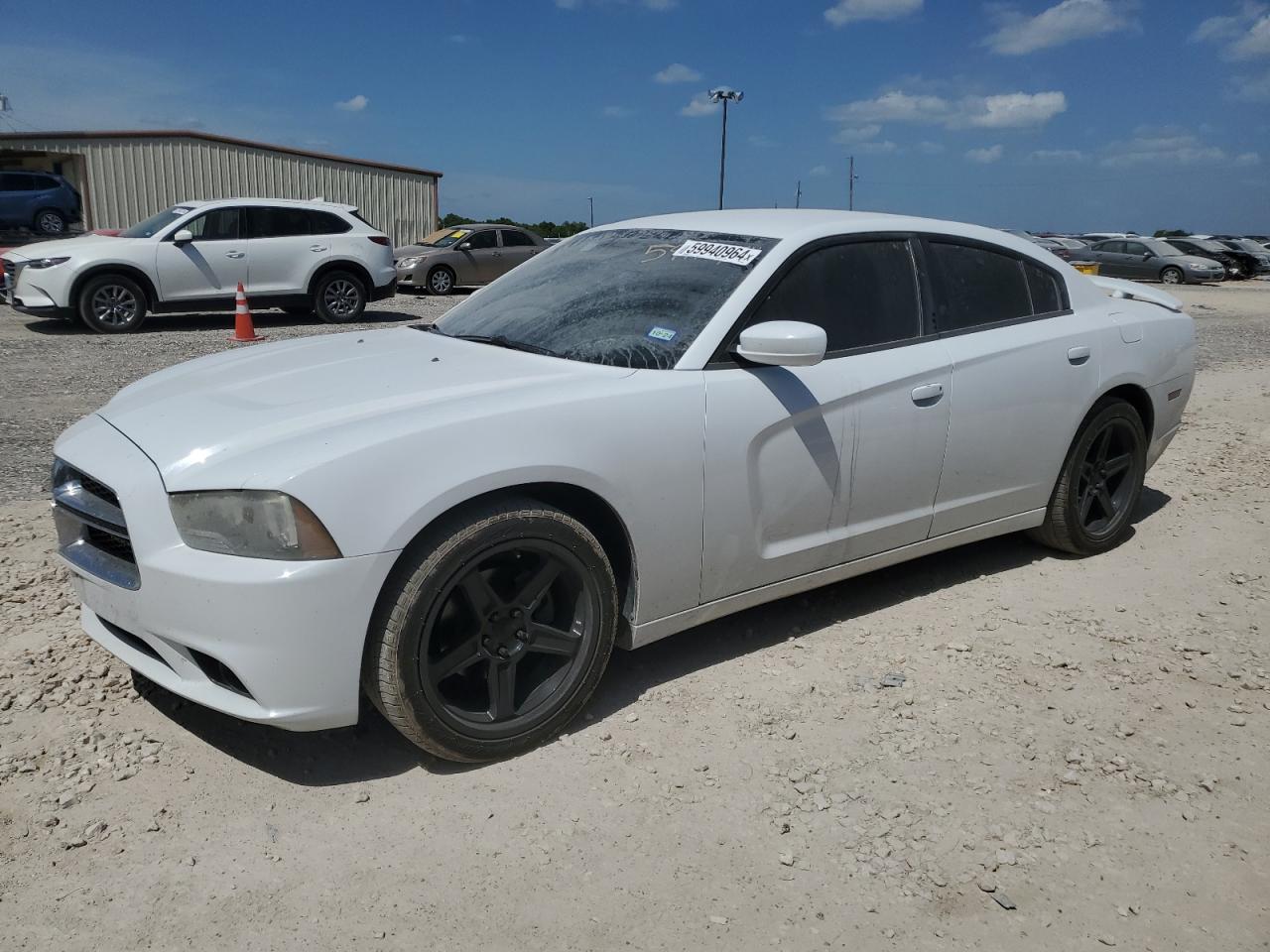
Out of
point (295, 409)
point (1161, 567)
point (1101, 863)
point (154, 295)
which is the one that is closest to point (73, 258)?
point (154, 295)

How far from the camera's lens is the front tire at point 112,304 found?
1237cm

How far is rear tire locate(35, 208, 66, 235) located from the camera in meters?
26.9

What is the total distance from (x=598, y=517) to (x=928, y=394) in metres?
1.45

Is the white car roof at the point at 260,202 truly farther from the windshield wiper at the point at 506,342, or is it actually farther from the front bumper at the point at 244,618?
the front bumper at the point at 244,618

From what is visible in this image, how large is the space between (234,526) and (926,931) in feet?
6.49

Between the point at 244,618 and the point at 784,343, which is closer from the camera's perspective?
the point at 244,618

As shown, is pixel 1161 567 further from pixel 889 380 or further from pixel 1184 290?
pixel 1184 290

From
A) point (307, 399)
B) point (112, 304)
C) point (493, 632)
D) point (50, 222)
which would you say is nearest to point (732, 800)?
point (493, 632)

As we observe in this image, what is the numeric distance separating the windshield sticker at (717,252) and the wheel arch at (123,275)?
1068 centimetres

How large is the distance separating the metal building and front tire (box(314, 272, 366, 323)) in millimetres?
12925

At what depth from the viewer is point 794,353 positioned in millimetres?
3355

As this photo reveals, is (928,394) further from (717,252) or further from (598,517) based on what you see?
(598,517)

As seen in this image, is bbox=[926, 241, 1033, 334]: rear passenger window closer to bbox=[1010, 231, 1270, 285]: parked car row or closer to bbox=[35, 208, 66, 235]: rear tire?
bbox=[1010, 231, 1270, 285]: parked car row

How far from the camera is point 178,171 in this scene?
2694 centimetres
